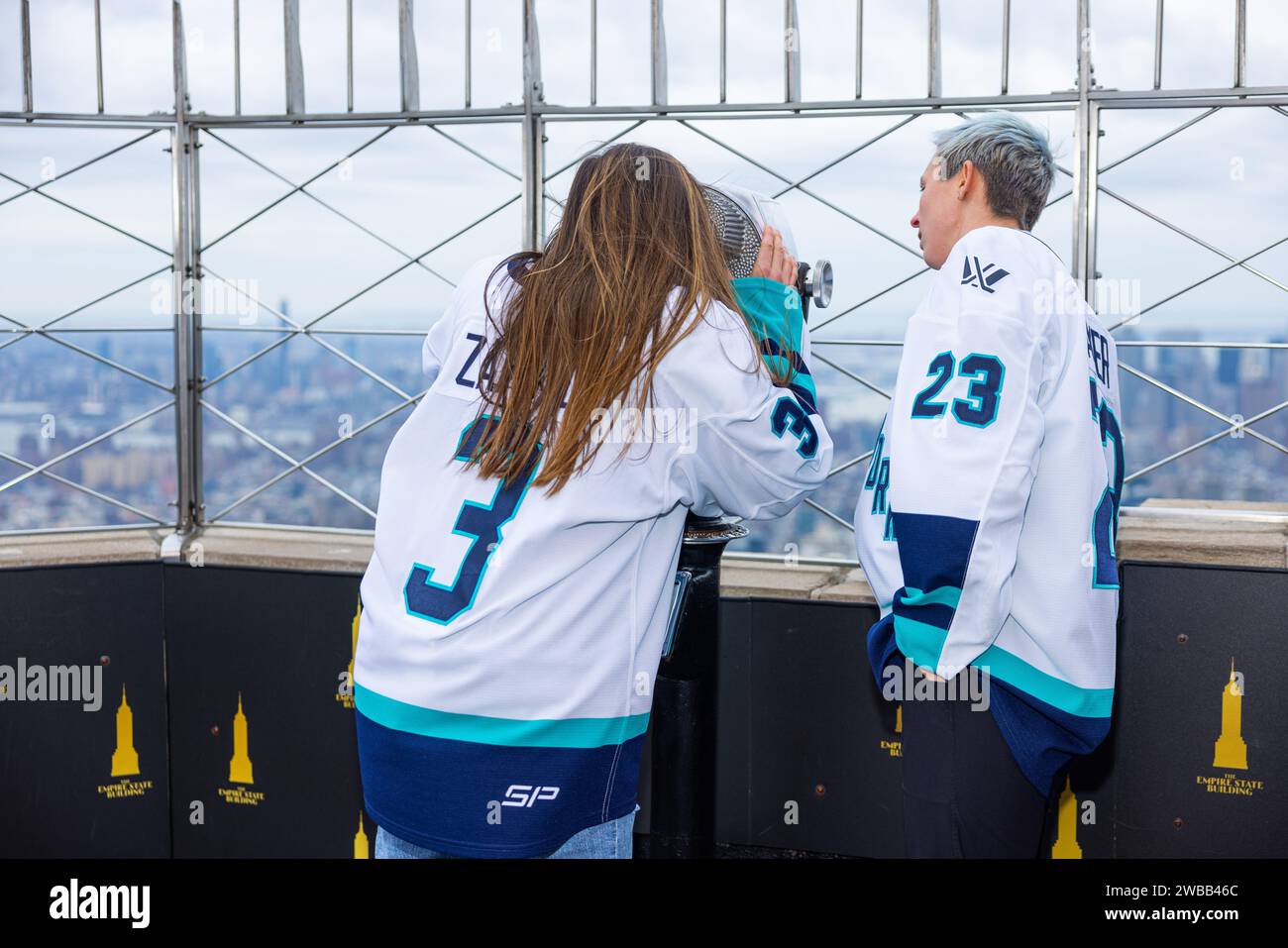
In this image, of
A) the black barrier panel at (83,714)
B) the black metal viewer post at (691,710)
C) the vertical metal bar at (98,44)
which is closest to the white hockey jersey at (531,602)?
the black metal viewer post at (691,710)

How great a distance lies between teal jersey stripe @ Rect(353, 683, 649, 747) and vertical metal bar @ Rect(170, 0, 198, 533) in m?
2.56

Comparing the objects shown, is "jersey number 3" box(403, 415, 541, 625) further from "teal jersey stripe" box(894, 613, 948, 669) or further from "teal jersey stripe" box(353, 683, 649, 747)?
"teal jersey stripe" box(894, 613, 948, 669)

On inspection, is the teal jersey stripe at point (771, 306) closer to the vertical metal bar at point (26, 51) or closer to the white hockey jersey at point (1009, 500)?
the white hockey jersey at point (1009, 500)

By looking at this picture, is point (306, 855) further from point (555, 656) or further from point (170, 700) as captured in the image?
point (555, 656)

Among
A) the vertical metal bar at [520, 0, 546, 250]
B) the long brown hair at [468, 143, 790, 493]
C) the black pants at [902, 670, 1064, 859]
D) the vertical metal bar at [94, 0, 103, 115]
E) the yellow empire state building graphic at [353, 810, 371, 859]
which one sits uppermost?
the vertical metal bar at [94, 0, 103, 115]

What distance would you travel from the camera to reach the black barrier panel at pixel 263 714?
340 centimetres

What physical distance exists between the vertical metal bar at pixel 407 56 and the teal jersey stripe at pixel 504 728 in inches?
97.7

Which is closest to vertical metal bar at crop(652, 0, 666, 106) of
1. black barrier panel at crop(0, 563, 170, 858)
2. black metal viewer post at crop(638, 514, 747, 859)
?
black metal viewer post at crop(638, 514, 747, 859)

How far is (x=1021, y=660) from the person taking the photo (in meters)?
1.86

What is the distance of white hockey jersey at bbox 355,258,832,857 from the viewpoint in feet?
4.74

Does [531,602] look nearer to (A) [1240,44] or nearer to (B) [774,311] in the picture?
(B) [774,311]

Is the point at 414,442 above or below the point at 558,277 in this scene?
below

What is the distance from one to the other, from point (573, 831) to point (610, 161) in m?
0.85
